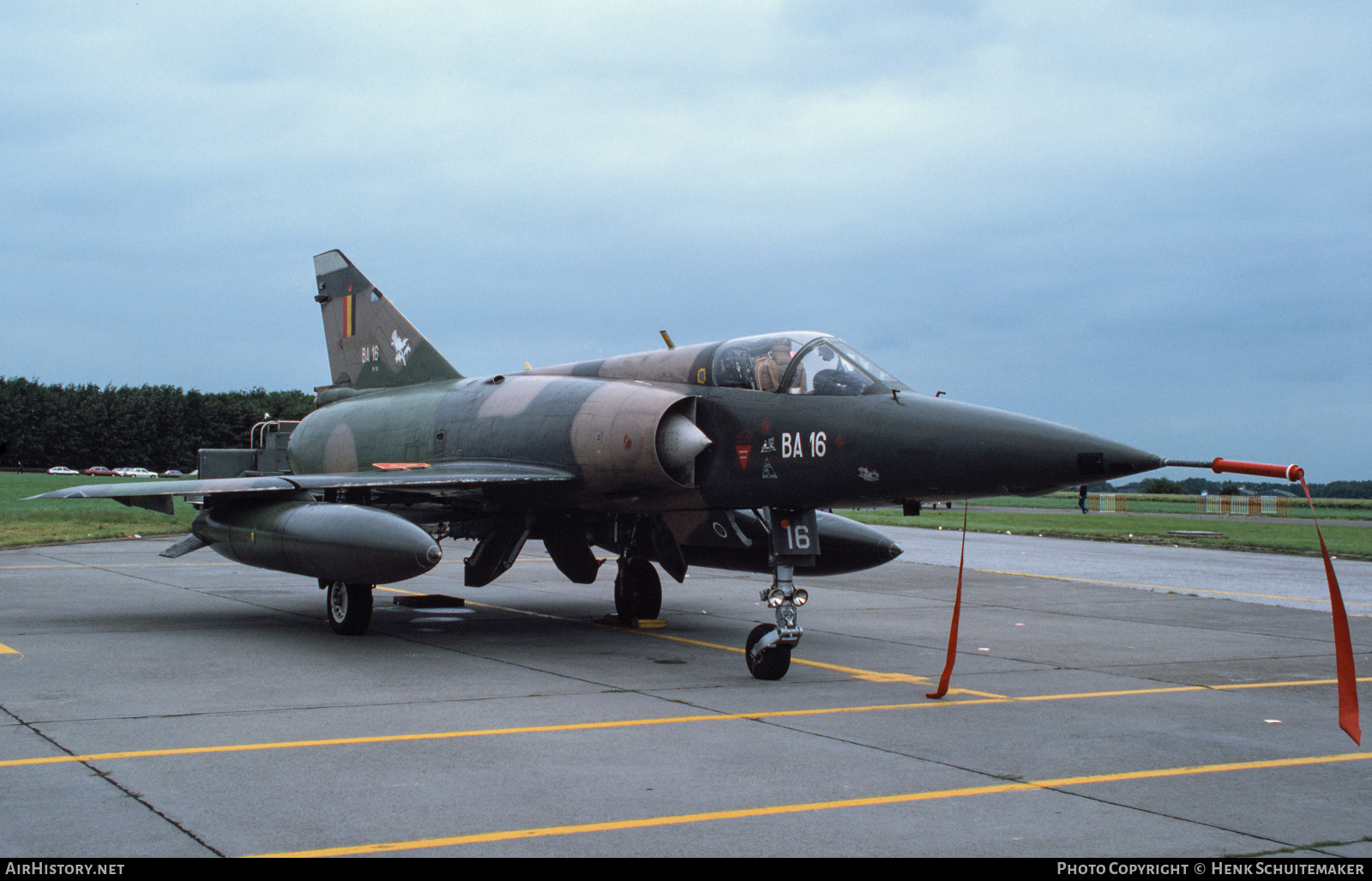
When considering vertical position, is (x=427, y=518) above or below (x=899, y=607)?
above

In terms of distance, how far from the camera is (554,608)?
1478 centimetres

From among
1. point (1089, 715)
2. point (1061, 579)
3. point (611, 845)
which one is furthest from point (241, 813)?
point (1061, 579)

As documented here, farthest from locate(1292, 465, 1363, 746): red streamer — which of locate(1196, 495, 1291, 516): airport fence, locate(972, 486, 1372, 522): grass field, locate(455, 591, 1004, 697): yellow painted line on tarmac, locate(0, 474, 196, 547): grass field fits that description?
locate(1196, 495, 1291, 516): airport fence

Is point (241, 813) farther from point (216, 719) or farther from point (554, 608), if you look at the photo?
point (554, 608)

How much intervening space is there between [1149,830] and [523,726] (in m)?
3.82

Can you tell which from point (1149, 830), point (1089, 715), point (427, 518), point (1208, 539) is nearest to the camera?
point (1149, 830)

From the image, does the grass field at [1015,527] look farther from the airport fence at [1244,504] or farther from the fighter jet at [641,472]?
the airport fence at [1244,504]

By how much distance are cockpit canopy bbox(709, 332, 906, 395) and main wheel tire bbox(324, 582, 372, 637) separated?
430cm

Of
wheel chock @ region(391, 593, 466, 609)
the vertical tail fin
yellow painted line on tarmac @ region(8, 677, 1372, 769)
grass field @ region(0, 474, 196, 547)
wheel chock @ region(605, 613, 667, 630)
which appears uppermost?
the vertical tail fin

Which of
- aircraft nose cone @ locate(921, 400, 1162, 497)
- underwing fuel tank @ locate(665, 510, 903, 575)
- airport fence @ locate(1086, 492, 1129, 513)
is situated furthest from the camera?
airport fence @ locate(1086, 492, 1129, 513)

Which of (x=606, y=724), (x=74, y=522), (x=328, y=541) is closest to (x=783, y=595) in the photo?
(x=606, y=724)

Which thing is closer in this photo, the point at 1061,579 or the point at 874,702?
the point at 874,702

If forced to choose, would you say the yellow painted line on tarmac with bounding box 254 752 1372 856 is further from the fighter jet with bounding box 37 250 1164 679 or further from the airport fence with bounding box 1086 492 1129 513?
the airport fence with bounding box 1086 492 1129 513

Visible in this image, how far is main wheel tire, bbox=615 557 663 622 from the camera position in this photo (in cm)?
1285
